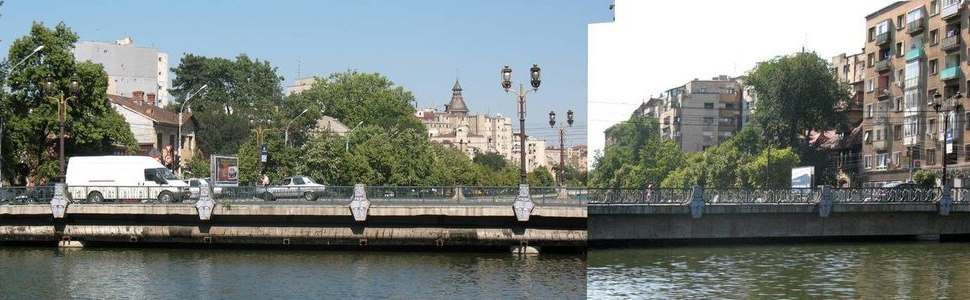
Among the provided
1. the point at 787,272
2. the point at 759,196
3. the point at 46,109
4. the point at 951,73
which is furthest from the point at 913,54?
the point at 46,109

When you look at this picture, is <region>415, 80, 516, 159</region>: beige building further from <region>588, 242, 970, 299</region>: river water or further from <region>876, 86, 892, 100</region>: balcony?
<region>876, 86, 892, 100</region>: balcony

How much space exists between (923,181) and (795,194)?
247 centimetres

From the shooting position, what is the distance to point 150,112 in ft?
184

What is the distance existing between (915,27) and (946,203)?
13.2 m

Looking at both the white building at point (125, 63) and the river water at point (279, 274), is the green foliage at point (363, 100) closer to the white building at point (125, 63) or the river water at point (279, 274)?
the white building at point (125, 63)

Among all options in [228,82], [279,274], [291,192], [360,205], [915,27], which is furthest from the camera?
[228,82]

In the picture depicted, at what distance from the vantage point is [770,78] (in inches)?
269

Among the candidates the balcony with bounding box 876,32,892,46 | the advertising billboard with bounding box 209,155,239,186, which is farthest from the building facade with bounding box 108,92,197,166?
the balcony with bounding box 876,32,892,46

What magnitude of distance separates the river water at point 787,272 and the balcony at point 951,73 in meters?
2.59

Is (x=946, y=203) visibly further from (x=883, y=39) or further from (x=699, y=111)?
(x=699, y=111)

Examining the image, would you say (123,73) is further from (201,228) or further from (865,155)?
(865,155)

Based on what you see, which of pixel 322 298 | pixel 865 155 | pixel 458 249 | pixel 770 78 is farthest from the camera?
pixel 458 249

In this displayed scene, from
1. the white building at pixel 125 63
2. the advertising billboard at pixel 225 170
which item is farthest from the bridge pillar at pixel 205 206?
the white building at pixel 125 63

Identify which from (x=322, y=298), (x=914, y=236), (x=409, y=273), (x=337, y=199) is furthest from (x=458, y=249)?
(x=914, y=236)
